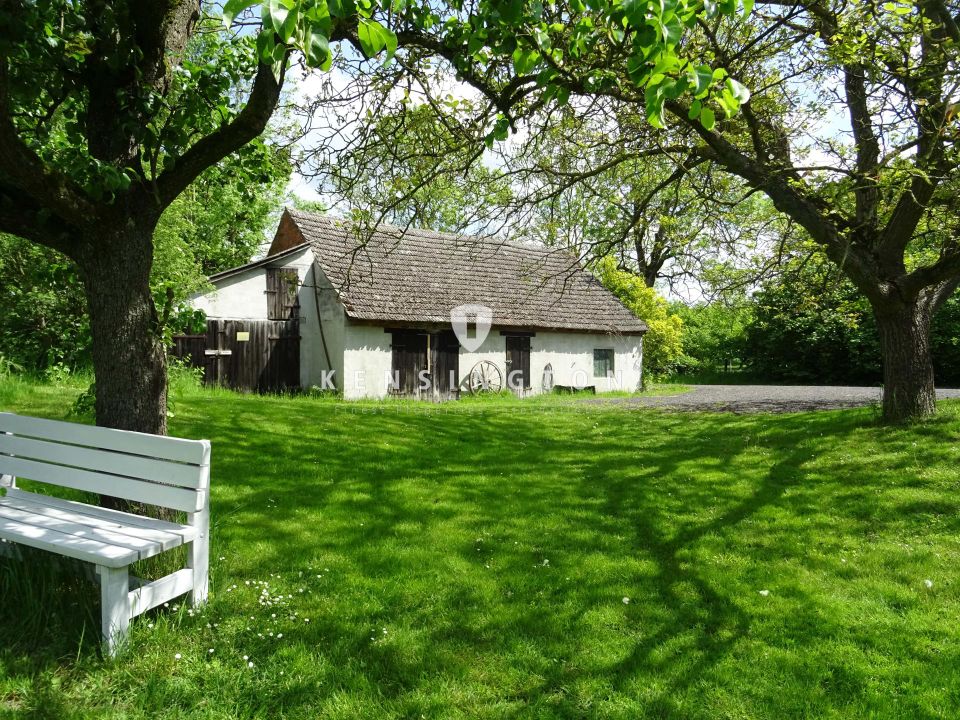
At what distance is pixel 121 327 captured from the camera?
13.7 feet

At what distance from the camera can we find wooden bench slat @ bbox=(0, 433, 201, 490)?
11.9 feet

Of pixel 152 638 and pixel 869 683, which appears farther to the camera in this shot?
pixel 152 638

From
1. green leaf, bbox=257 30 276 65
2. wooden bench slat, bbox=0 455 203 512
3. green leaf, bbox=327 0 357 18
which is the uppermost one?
green leaf, bbox=327 0 357 18

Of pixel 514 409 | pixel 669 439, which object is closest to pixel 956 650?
pixel 669 439

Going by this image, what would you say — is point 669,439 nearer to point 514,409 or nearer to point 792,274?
point 792,274

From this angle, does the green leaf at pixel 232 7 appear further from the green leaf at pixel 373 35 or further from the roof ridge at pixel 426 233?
the roof ridge at pixel 426 233

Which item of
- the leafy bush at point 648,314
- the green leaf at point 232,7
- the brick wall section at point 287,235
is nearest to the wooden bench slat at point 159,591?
the green leaf at point 232,7

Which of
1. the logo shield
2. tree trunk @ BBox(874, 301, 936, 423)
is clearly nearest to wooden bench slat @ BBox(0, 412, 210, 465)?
tree trunk @ BBox(874, 301, 936, 423)

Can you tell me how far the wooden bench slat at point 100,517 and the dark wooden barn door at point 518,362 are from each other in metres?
15.4

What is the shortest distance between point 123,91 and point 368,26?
275 centimetres

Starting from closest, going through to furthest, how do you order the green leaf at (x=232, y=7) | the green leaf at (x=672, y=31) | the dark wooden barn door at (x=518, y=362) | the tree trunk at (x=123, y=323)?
the green leaf at (x=232, y=7) → the green leaf at (x=672, y=31) → the tree trunk at (x=123, y=323) → the dark wooden barn door at (x=518, y=362)

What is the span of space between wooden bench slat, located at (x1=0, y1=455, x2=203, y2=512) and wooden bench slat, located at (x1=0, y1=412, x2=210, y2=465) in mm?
190

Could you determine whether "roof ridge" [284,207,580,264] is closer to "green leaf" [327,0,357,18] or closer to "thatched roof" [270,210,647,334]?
"thatched roof" [270,210,647,334]

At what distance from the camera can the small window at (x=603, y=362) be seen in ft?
69.5
